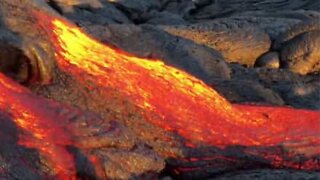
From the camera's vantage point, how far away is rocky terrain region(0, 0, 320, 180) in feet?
15.3

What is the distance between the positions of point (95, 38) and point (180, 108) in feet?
4.00

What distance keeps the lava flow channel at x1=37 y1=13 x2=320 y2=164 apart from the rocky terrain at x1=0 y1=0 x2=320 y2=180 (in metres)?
0.14

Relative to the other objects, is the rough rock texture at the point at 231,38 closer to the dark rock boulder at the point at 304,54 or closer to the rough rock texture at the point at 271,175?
the dark rock boulder at the point at 304,54

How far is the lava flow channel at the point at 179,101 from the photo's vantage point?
212 inches

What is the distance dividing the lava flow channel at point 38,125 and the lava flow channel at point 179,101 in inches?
24.6

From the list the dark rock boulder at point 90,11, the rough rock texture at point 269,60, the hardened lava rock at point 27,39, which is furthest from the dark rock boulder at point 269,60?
the hardened lava rock at point 27,39

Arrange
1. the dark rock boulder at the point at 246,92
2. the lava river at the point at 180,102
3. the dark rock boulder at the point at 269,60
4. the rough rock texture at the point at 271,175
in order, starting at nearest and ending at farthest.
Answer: the rough rock texture at the point at 271,175 → the lava river at the point at 180,102 → the dark rock boulder at the point at 246,92 → the dark rock boulder at the point at 269,60

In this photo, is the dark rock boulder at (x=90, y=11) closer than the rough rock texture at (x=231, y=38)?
No

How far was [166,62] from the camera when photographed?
6711 millimetres

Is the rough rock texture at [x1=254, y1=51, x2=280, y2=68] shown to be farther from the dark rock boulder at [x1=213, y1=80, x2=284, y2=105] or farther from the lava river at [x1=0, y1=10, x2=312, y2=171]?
the lava river at [x1=0, y1=10, x2=312, y2=171]

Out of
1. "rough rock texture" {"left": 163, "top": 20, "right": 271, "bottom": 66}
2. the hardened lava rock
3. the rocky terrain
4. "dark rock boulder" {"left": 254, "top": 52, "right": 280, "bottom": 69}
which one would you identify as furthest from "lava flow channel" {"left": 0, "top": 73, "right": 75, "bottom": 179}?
"dark rock boulder" {"left": 254, "top": 52, "right": 280, "bottom": 69}

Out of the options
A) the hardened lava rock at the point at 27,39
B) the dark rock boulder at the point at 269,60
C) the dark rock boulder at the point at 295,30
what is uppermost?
the hardened lava rock at the point at 27,39

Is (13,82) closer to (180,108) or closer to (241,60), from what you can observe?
(180,108)

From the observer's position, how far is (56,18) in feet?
19.3
